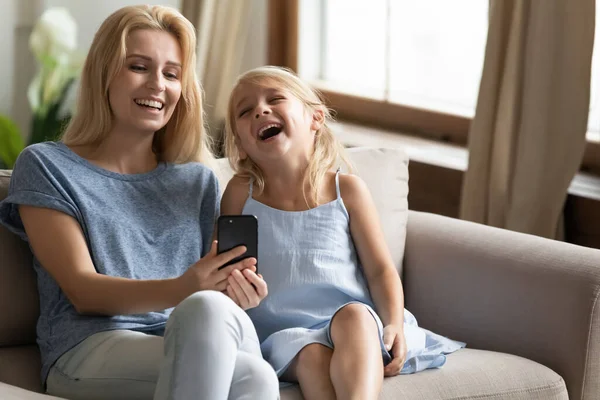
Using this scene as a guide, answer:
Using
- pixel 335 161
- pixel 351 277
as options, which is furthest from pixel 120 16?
pixel 351 277

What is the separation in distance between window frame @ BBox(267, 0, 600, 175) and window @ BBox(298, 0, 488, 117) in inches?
1.4

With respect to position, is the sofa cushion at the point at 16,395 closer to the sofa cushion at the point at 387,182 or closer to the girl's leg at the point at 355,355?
the girl's leg at the point at 355,355

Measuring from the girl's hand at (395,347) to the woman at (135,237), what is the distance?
0.86ft

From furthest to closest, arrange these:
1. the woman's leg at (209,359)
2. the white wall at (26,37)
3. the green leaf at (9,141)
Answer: the white wall at (26,37) → the green leaf at (9,141) → the woman's leg at (209,359)

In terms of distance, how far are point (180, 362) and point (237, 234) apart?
304 mm

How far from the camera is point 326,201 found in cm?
215

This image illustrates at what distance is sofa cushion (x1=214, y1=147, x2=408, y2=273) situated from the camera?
234 centimetres

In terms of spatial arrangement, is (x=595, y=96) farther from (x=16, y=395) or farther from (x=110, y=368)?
(x=16, y=395)

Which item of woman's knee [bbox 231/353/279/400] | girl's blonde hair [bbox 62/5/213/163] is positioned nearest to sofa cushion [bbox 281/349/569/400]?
woman's knee [bbox 231/353/279/400]

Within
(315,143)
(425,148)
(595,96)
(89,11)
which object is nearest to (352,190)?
(315,143)

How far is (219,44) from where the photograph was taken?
3.94 metres

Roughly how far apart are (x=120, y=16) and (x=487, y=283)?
971 millimetres

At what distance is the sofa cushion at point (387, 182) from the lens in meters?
2.34

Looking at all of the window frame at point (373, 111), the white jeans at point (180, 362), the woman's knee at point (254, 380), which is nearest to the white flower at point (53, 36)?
the window frame at point (373, 111)
